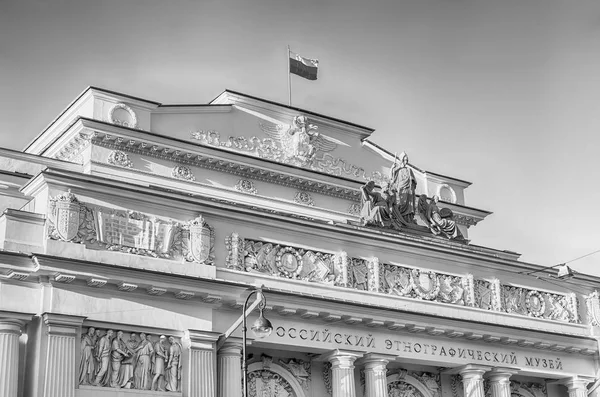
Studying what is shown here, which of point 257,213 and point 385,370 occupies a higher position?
point 257,213

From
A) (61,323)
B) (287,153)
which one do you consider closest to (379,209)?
(287,153)

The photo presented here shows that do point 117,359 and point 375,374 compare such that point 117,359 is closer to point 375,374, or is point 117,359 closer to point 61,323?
point 61,323

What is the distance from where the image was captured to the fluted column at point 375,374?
28.8 m

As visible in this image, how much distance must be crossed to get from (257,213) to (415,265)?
6279 mm

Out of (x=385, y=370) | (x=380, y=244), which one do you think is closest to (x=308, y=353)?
(x=385, y=370)

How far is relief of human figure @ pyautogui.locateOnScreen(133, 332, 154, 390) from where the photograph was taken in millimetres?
24469

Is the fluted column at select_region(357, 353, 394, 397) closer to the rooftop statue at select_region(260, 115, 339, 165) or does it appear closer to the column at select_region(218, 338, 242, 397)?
the column at select_region(218, 338, 242, 397)

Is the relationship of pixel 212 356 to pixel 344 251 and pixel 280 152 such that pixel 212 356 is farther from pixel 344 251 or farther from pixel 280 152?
pixel 280 152

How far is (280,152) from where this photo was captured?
1363 inches

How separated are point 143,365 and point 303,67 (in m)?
15.7

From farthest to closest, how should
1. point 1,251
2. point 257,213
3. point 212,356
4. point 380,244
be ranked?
1. point 380,244
2. point 257,213
3. point 212,356
4. point 1,251

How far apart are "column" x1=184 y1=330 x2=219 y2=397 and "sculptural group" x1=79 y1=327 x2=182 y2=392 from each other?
0.31 meters

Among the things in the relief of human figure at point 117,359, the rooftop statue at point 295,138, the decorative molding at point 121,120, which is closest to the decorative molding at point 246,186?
the rooftop statue at point 295,138

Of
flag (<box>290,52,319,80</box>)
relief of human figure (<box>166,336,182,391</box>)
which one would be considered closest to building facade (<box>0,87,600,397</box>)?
relief of human figure (<box>166,336,182,391</box>)
